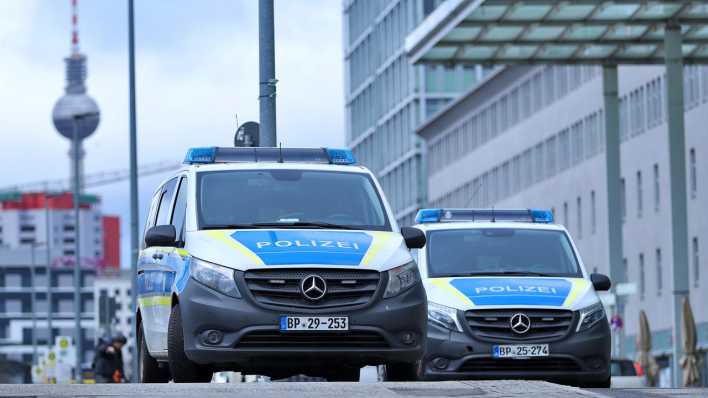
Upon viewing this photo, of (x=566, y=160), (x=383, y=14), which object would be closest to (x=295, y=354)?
(x=566, y=160)

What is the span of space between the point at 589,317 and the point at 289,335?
16.5 feet

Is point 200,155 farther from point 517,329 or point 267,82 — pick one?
point 267,82

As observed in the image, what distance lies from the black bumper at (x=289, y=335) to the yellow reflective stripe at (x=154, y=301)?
2.58ft

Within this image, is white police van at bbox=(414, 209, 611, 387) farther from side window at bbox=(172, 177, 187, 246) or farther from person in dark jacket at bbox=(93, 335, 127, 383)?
person in dark jacket at bbox=(93, 335, 127, 383)

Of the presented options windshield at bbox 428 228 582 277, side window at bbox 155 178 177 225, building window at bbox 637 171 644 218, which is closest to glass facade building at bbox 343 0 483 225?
building window at bbox 637 171 644 218

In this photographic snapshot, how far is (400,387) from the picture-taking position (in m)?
14.6

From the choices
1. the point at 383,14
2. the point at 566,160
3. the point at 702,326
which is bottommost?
the point at 702,326

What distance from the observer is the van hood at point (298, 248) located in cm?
1566

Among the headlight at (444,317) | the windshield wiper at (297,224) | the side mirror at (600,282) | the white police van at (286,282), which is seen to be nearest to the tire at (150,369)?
the white police van at (286,282)

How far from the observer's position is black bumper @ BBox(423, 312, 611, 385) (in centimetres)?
1969

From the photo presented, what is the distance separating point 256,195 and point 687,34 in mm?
30172

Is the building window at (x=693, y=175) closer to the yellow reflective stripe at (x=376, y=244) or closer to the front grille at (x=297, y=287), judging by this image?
the yellow reflective stripe at (x=376, y=244)

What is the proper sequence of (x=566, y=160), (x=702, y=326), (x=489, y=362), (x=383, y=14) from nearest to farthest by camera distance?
→ 1. (x=489, y=362)
2. (x=702, y=326)
3. (x=566, y=160)
4. (x=383, y=14)

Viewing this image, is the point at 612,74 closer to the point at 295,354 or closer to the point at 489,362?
the point at 489,362
